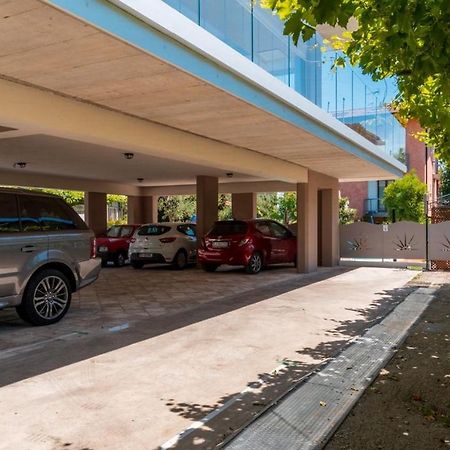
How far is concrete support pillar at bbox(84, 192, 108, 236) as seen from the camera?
19.5 m

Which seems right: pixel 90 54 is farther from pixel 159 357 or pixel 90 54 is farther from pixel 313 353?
pixel 313 353

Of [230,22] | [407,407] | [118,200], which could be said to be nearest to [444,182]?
[118,200]

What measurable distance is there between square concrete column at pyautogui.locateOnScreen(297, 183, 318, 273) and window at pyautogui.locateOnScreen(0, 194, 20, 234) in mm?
9219

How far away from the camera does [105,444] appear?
3.69 metres

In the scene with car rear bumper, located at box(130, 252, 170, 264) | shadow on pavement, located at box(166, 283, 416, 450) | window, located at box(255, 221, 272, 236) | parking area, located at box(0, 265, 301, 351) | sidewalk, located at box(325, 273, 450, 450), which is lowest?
sidewalk, located at box(325, 273, 450, 450)

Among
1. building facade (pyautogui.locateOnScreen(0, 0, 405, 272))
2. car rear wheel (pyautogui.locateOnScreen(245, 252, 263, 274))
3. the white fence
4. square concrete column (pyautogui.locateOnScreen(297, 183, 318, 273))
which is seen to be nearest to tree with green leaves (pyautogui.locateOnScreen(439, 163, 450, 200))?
the white fence

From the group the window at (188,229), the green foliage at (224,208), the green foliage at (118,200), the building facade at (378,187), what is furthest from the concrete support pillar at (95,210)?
the building facade at (378,187)

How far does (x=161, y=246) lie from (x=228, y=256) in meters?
2.43

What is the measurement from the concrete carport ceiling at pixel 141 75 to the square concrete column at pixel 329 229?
717 cm

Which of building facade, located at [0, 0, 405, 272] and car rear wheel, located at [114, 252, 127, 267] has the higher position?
building facade, located at [0, 0, 405, 272]

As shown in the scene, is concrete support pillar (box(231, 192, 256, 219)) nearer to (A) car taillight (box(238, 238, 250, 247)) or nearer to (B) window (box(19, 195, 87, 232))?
(A) car taillight (box(238, 238, 250, 247))

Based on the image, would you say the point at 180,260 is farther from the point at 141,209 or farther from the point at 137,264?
the point at 141,209

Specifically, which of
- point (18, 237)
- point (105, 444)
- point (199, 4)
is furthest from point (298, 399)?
point (199, 4)

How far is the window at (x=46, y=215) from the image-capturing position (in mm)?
7184
